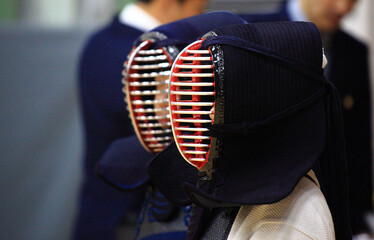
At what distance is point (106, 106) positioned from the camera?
1324mm

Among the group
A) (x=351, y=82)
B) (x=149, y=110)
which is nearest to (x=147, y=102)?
(x=149, y=110)

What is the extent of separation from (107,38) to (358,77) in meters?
0.83

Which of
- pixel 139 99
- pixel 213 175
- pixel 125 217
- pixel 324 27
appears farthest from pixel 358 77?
pixel 213 175

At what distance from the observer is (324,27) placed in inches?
69.4

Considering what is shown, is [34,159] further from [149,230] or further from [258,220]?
[258,220]

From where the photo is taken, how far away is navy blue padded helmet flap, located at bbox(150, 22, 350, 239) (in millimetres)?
727

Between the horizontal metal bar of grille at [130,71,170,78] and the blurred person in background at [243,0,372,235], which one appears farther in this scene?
the blurred person in background at [243,0,372,235]

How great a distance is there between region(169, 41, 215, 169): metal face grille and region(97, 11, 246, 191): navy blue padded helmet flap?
0.41 ft

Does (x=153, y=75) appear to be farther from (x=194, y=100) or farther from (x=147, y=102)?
(x=194, y=100)

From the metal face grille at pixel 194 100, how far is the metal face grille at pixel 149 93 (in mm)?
127

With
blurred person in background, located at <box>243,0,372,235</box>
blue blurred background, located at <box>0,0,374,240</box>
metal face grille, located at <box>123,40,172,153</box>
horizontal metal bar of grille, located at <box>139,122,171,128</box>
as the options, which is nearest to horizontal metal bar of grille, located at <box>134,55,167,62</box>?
metal face grille, located at <box>123,40,172,153</box>

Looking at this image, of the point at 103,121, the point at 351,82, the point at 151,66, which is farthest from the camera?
the point at 351,82

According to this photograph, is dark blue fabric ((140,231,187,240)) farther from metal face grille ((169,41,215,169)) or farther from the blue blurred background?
the blue blurred background

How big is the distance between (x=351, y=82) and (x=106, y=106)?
0.82 meters
